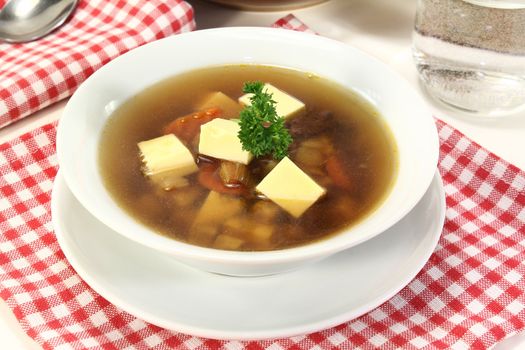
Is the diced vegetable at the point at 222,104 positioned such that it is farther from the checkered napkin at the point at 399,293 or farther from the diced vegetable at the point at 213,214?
the checkered napkin at the point at 399,293

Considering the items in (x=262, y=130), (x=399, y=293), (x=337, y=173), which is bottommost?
(x=399, y=293)

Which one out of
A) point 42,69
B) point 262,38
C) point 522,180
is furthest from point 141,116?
point 522,180

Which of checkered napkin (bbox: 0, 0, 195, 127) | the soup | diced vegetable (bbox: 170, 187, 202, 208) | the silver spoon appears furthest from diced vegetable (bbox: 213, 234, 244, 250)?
the silver spoon

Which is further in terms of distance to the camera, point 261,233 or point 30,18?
point 30,18

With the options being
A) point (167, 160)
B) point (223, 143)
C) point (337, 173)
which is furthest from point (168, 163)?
point (337, 173)

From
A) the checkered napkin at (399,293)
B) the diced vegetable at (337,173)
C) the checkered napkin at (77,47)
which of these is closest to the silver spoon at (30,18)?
the checkered napkin at (77,47)

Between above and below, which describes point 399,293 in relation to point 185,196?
below

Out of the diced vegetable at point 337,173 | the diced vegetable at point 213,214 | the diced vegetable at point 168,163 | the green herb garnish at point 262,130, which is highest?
the green herb garnish at point 262,130

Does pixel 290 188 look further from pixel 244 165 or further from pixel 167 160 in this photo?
pixel 167 160
